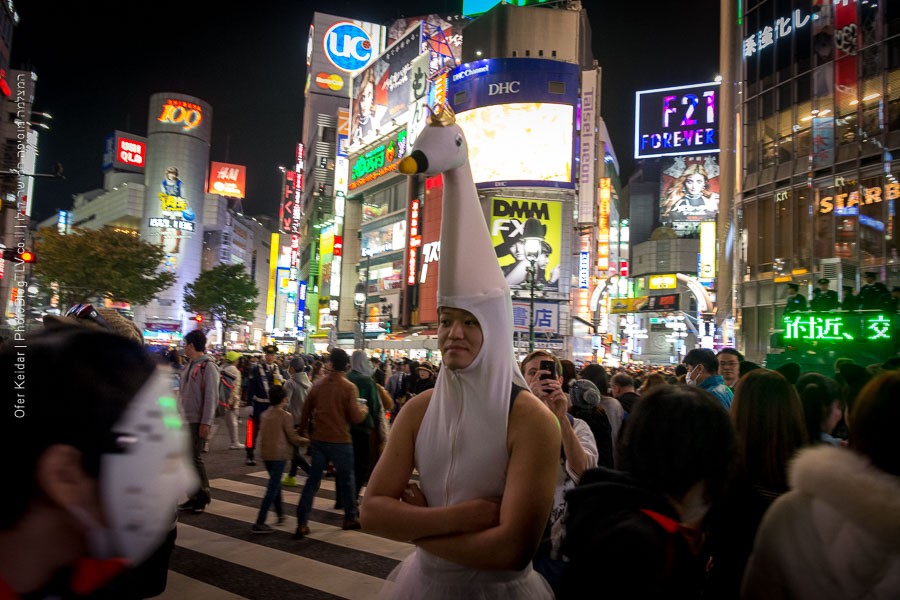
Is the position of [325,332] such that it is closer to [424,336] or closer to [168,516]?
[424,336]

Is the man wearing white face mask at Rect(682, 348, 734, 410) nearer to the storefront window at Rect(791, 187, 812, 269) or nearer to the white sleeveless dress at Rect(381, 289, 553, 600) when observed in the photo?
the white sleeveless dress at Rect(381, 289, 553, 600)

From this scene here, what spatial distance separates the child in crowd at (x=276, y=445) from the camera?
6.99m

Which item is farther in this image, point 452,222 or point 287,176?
point 287,176

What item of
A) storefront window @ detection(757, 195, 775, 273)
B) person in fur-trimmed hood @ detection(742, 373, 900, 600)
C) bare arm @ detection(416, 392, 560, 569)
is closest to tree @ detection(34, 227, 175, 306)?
storefront window @ detection(757, 195, 775, 273)

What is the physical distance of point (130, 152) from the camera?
353 feet

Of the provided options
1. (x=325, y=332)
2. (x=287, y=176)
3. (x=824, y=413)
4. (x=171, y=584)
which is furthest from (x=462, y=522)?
(x=287, y=176)

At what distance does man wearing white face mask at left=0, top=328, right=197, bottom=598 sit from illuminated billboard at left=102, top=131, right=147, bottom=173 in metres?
119

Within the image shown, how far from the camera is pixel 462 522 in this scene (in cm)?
209

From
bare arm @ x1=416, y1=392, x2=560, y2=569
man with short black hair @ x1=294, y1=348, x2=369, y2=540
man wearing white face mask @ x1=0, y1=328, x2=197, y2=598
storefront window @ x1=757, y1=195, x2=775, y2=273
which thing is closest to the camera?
man wearing white face mask @ x1=0, y1=328, x2=197, y2=598

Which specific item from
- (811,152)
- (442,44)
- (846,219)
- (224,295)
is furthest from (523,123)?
(224,295)

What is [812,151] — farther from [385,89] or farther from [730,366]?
[385,89]

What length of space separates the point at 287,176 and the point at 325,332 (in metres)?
30.7

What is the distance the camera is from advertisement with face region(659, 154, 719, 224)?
84062 mm

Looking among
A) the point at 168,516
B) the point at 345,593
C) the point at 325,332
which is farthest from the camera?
the point at 325,332
